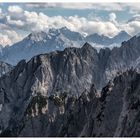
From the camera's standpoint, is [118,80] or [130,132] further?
[118,80]

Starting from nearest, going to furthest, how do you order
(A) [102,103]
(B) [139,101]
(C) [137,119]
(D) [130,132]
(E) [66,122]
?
(D) [130,132] → (C) [137,119] → (B) [139,101] → (A) [102,103] → (E) [66,122]

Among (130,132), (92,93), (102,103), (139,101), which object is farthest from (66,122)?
(130,132)

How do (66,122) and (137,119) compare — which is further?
(66,122)

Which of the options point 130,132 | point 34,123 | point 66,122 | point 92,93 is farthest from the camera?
point 34,123

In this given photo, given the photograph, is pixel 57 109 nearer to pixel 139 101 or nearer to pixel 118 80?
pixel 118 80

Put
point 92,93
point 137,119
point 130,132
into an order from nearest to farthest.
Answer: point 130,132 → point 137,119 → point 92,93

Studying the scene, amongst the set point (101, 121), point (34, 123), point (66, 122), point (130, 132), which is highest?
point (130, 132)

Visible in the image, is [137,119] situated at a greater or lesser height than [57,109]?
greater

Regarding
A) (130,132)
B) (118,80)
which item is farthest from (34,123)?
(130,132)

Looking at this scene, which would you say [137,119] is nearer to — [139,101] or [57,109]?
[139,101]
